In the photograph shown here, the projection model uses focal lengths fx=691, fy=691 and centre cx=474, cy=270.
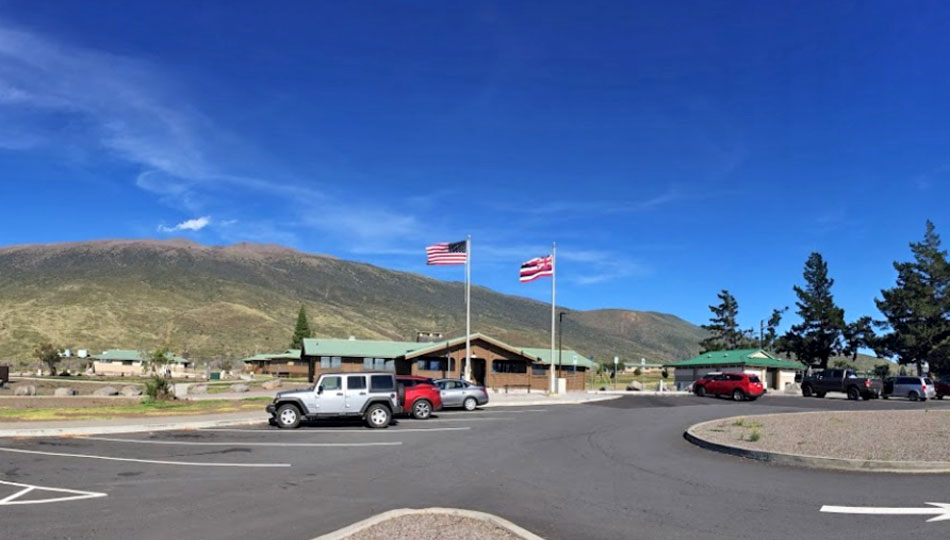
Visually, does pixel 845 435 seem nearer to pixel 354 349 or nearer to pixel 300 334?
pixel 354 349

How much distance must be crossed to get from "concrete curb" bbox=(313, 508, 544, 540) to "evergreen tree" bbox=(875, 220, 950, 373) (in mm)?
76263

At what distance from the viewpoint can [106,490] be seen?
11320mm

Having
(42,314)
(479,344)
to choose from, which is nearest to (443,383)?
(479,344)

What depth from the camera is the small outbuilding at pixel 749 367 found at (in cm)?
6600

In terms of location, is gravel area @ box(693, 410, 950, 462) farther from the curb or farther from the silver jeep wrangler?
the curb

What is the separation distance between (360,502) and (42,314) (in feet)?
453

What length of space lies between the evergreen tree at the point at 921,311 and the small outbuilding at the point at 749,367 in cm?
1146

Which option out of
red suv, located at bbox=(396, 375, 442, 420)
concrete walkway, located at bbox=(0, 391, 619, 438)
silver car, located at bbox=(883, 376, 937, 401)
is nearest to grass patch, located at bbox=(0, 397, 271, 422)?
concrete walkway, located at bbox=(0, 391, 619, 438)

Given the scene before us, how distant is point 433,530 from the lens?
26.8 feet

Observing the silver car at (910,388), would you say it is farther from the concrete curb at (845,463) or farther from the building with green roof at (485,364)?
the concrete curb at (845,463)

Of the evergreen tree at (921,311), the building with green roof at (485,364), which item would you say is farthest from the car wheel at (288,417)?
the evergreen tree at (921,311)

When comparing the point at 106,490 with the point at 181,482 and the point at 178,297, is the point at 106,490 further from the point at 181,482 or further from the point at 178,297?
the point at 178,297

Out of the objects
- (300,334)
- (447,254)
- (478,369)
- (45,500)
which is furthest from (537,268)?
(300,334)

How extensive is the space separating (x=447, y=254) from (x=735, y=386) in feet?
64.6
